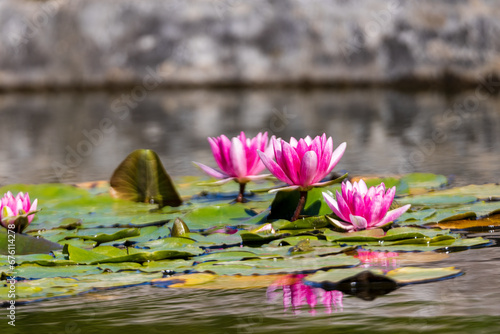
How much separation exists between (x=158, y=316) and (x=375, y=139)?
3529 mm

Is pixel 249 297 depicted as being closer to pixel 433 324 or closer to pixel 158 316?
pixel 158 316

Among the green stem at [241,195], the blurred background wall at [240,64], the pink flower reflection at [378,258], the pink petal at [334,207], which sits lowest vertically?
the pink flower reflection at [378,258]

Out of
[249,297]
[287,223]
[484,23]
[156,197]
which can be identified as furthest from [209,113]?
[249,297]

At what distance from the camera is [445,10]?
26.8ft

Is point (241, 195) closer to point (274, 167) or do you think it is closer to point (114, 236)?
point (274, 167)

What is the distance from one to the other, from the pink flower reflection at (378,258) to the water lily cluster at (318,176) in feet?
0.57

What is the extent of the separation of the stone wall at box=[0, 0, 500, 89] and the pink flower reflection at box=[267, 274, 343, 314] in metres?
7.05

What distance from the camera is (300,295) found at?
1.60 m

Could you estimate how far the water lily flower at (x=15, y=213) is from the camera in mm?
2273

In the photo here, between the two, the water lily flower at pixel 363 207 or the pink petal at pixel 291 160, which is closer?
the water lily flower at pixel 363 207

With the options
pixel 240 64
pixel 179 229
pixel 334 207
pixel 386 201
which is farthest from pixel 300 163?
pixel 240 64

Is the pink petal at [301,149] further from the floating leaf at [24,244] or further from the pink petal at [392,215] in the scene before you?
the floating leaf at [24,244]

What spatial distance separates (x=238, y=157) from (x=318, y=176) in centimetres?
37

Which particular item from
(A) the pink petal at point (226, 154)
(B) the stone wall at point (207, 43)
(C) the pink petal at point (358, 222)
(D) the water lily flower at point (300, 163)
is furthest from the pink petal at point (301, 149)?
(B) the stone wall at point (207, 43)
